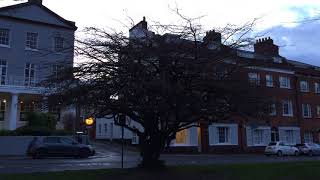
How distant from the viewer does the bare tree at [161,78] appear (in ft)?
49.5

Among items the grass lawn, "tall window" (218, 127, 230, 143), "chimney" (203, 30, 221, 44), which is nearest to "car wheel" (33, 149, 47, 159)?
the grass lawn

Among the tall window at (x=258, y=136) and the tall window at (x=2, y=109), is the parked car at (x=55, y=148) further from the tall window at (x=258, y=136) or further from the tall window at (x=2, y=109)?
the tall window at (x=258, y=136)

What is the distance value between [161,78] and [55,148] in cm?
2030

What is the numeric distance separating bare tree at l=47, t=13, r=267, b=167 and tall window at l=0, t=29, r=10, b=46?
96.8ft

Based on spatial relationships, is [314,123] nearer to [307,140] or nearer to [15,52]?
[307,140]

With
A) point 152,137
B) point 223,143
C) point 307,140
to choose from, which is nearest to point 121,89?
point 152,137

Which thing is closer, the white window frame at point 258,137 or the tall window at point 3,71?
the tall window at point 3,71

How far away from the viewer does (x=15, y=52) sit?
145ft

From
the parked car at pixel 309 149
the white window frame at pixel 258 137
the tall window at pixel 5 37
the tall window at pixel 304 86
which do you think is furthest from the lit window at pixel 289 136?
the tall window at pixel 5 37

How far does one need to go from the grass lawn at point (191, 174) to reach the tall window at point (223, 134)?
99.4ft

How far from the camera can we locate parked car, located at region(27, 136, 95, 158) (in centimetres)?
3319

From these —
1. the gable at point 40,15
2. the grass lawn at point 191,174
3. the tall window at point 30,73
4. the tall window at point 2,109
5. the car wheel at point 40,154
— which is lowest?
the grass lawn at point 191,174

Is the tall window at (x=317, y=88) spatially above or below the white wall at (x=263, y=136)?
above

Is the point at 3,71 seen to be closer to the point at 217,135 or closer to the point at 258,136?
the point at 217,135
